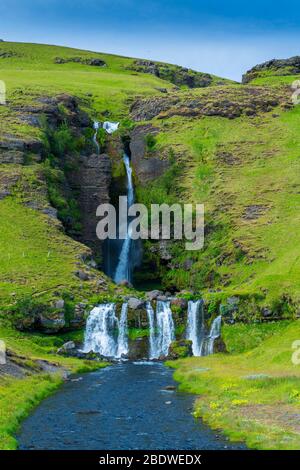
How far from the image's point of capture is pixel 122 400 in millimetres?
52125

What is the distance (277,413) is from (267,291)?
3864 centimetres

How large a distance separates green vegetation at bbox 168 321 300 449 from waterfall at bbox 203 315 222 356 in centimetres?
197

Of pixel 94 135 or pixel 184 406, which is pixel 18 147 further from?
pixel 184 406

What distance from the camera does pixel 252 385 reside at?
5200 cm

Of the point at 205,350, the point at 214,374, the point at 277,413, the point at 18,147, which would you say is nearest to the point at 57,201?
the point at 18,147

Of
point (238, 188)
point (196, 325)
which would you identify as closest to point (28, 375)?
point (196, 325)

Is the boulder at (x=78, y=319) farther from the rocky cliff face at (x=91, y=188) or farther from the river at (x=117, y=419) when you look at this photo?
the rocky cliff face at (x=91, y=188)

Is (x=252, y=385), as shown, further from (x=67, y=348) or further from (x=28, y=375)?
(x=67, y=348)

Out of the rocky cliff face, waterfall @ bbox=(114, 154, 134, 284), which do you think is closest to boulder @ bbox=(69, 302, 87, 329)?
waterfall @ bbox=(114, 154, 134, 284)

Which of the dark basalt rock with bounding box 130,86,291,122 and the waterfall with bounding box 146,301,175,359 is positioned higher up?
the dark basalt rock with bounding box 130,86,291,122

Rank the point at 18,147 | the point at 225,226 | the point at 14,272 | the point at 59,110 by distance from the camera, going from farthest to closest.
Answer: the point at 59,110
the point at 18,147
the point at 225,226
the point at 14,272

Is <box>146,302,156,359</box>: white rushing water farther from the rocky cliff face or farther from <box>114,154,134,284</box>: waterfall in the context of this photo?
the rocky cliff face

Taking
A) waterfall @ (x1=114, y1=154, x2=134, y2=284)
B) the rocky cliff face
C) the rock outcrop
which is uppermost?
the rock outcrop

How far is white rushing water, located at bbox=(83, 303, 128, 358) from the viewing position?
8025 cm
